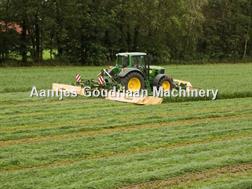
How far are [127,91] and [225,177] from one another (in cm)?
995

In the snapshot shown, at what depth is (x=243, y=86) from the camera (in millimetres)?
22406

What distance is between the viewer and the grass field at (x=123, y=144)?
307 inches

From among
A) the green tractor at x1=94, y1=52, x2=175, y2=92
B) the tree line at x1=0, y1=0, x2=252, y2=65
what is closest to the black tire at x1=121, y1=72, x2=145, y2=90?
the green tractor at x1=94, y1=52, x2=175, y2=92

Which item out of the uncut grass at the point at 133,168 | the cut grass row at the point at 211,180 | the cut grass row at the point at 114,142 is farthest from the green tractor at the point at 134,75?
the cut grass row at the point at 211,180

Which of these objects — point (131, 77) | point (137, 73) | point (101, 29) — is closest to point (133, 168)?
point (131, 77)

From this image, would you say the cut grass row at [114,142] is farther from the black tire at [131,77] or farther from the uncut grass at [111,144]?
the black tire at [131,77]

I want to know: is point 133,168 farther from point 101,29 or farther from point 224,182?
point 101,29

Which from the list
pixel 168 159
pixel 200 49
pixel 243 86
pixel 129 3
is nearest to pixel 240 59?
pixel 200 49

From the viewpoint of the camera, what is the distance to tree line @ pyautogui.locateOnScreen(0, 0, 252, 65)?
1459 inches

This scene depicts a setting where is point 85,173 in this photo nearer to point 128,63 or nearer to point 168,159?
point 168,159

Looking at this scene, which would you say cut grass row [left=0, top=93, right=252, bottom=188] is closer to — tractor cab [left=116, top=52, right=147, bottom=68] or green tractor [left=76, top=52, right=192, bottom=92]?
green tractor [left=76, top=52, right=192, bottom=92]

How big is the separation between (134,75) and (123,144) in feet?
28.0

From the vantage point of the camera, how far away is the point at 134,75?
60.7ft

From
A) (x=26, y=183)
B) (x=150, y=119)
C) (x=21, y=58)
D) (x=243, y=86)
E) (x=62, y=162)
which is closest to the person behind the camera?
(x=26, y=183)
